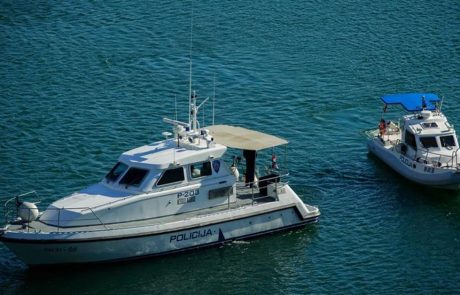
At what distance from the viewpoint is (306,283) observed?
4394 cm

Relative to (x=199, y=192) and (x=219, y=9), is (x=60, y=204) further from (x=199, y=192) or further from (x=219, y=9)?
(x=219, y=9)

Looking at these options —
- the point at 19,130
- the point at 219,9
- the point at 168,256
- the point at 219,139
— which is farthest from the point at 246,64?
the point at 168,256

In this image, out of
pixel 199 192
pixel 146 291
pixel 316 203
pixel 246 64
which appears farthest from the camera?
pixel 246 64

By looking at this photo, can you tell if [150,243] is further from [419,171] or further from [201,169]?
[419,171]

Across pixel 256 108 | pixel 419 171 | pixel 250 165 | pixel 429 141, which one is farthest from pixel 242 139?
pixel 256 108

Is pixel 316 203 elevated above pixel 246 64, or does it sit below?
below

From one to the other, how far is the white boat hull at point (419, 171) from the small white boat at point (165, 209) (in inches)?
308

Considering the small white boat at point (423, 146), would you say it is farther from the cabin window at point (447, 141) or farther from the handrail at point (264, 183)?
the handrail at point (264, 183)

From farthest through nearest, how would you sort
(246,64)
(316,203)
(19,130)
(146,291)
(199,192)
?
1. (246,64)
2. (19,130)
3. (316,203)
4. (199,192)
5. (146,291)

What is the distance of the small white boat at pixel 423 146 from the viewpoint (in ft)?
172

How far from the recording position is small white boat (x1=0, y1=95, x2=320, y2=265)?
43.4 meters

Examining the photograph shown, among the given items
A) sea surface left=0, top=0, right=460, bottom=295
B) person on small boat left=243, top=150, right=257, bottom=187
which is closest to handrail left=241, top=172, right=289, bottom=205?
person on small boat left=243, top=150, right=257, bottom=187

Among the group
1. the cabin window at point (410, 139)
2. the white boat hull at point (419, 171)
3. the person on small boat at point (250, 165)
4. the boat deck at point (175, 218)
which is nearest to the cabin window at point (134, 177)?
the boat deck at point (175, 218)

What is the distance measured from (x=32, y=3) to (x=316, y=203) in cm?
3808
